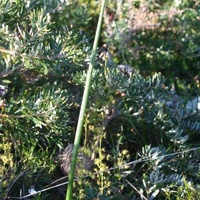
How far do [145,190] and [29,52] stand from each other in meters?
0.75

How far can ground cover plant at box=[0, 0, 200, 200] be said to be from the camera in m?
2.15

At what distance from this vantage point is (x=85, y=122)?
231cm

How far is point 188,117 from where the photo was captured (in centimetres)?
259

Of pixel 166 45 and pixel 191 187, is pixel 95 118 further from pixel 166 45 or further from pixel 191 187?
pixel 166 45

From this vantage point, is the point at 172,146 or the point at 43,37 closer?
the point at 43,37

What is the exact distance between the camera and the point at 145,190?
2.28 metres

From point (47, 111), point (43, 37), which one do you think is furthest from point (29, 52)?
point (47, 111)

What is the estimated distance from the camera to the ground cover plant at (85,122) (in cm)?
215

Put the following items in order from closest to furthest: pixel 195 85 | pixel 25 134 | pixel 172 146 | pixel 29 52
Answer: pixel 29 52 < pixel 25 134 < pixel 172 146 < pixel 195 85

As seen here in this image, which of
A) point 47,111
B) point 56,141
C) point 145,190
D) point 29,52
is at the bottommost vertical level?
point 145,190

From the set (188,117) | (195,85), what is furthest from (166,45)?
(188,117)

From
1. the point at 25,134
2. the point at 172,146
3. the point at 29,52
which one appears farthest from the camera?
the point at 172,146

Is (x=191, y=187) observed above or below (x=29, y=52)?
below

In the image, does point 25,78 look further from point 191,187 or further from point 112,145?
point 191,187
